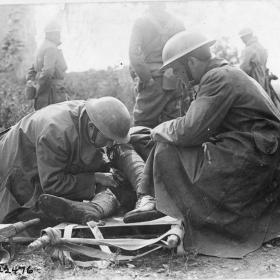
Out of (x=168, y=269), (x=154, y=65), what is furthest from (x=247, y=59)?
(x=168, y=269)

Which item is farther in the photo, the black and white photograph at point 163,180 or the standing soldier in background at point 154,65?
the standing soldier in background at point 154,65

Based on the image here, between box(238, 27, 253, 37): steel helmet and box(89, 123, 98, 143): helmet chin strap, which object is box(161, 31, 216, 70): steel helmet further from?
box(238, 27, 253, 37): steel helmet

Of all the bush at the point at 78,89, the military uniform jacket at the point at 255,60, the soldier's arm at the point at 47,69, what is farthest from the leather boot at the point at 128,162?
the bush at the point at 78,89

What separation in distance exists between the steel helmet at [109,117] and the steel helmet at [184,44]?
58 cm

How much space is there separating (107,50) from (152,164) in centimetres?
303

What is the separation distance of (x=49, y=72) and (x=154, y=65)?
2040 millimetres

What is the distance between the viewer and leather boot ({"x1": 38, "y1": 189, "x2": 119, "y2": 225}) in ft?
13.0

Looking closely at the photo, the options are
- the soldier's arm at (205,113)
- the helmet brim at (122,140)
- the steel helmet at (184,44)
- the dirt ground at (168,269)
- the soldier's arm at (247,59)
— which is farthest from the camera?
the soldier's arm at (247,59)

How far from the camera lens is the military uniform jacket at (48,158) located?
4.20m

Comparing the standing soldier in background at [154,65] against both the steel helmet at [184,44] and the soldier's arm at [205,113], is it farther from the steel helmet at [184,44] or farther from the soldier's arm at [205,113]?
the soldier's arm at [205,113]

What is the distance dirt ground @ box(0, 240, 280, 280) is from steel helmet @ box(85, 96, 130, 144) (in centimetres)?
110

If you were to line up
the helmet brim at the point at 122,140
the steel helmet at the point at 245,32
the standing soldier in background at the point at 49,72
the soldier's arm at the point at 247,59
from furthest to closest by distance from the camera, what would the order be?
the soldier's arm at the point at 247,59 < the standing soldier in background at the point at 49,72 < the steel helmet at the point at 245,32 < the helmet brim at the point at 122,140

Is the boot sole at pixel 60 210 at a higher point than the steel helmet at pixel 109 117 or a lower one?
lower

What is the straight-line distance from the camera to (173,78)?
578 centimetres
